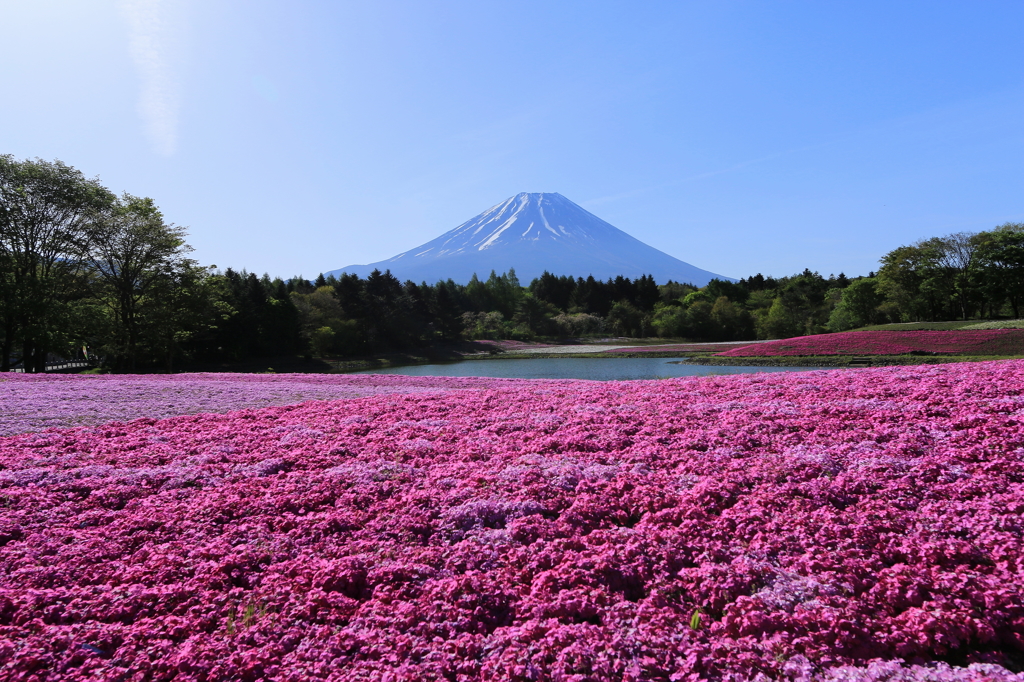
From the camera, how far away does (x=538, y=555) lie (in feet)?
16.7

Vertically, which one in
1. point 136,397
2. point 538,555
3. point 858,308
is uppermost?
point 858,308

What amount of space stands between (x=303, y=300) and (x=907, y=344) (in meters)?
64.5

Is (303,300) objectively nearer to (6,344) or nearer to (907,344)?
(6,344)

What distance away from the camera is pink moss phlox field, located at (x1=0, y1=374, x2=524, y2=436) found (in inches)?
500

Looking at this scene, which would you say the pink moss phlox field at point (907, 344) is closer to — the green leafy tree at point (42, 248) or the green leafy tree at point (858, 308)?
the green leafy tree at point (858, 308)

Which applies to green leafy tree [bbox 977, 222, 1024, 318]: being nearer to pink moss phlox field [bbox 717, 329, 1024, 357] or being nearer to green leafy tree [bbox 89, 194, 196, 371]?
pink moss phlox field [bbox 717, 329, 1024, 357]

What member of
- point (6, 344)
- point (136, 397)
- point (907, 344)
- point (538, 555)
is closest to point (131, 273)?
point (6, 344)

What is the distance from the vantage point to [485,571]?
193 inches

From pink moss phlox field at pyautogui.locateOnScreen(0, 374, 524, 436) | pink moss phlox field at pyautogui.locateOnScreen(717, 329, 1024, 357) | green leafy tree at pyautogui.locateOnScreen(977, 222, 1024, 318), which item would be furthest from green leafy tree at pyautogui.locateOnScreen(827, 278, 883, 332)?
pink moss phlox field at pyautogui.locateOnScreen(0, 374, 524, 436)

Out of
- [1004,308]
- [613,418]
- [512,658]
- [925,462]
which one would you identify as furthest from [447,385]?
[1004,308]


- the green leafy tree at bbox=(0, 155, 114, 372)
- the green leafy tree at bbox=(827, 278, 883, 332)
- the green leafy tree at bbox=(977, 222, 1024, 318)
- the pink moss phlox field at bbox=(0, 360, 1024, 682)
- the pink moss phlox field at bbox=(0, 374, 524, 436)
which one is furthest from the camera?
the green leafy tree at bbox=(827, 278, 883, 332)

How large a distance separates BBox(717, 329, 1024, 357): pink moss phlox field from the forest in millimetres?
35206

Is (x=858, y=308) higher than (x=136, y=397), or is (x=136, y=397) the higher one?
(x=858, y=308)

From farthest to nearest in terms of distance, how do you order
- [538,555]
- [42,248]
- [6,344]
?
[42,248] → [6,344] → [538,555]
